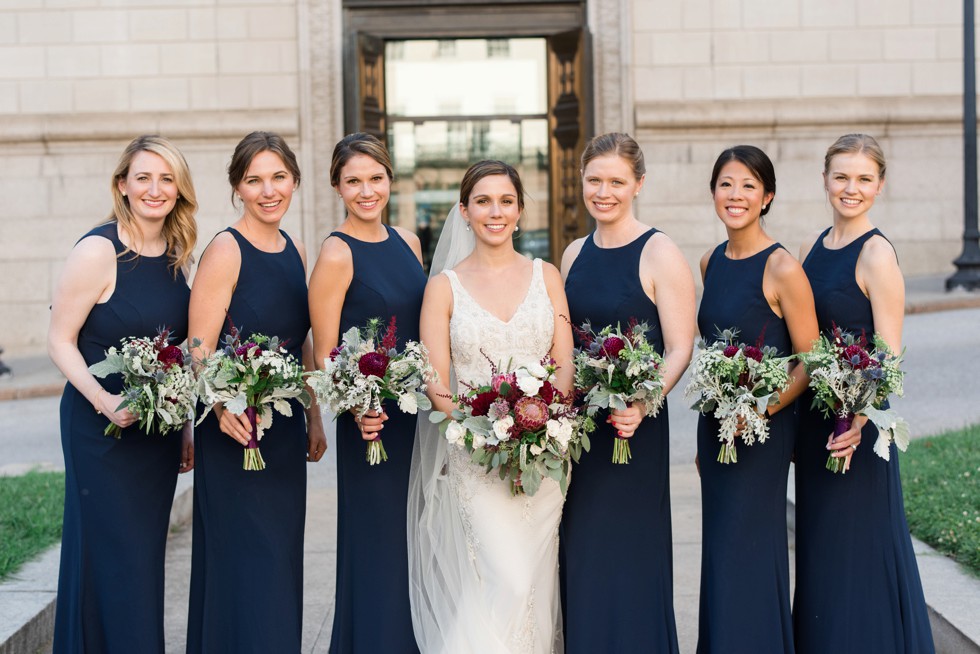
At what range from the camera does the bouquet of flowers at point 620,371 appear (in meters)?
4.00

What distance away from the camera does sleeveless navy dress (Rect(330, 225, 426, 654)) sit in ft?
15.0

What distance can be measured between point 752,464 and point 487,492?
1096 millimetres

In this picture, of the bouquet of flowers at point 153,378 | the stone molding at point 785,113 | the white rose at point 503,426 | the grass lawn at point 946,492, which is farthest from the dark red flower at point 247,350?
the stone molding at point 785,113

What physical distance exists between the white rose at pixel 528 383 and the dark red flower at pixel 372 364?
52cm

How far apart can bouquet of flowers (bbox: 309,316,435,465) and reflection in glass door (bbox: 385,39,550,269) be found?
1339 centimetres

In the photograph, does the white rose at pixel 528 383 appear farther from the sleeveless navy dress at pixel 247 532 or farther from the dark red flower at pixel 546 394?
the sleeveless navy dress at pixel 247 532

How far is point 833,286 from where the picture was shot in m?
4.52

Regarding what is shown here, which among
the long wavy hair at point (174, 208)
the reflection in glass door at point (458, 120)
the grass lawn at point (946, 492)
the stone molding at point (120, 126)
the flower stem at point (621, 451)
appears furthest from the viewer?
the reflection in glass door at point (458, 120)

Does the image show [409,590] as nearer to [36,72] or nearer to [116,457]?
[116,457]

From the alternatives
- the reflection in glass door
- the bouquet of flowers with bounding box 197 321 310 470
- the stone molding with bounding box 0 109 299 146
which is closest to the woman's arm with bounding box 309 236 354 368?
the bouquet of flowers with bounding box 197 321 310 470

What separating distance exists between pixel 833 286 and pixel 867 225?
33 centimetres

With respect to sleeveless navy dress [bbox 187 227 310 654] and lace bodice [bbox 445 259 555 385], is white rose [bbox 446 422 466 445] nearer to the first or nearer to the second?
lace bodice [bbox 445 259 555 385]

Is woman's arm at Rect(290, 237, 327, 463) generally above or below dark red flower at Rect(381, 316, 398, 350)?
below

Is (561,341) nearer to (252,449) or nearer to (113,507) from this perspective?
(252,449)
